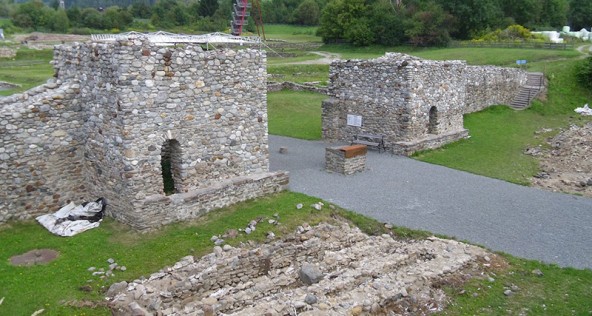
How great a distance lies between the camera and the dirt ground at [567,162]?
17141 millimetres

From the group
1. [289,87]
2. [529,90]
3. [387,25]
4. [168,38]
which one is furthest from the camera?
[387,25]

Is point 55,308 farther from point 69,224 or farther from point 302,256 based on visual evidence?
point 302,256

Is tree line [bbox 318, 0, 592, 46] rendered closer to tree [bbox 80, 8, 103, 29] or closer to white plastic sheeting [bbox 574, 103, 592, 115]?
white plastic sheeting [bbox 574, 103, 592, 115]

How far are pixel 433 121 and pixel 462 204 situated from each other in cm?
780

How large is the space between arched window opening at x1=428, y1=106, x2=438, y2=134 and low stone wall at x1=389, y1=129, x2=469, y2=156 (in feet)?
1.76

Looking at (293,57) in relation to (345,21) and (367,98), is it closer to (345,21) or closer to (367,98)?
(345,21)

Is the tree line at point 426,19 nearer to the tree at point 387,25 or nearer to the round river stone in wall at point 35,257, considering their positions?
the tree at point 387,25

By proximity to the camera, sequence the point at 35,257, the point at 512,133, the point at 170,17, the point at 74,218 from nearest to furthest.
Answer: the point at 35,257 < the point at 74,218 < the point at 512,133 < the point at 170,17

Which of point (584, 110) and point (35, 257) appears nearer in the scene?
point (35, 257)

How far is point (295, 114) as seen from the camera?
96.6 ft

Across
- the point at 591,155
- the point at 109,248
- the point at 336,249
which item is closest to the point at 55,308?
the point at 109,248

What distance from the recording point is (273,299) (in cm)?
950

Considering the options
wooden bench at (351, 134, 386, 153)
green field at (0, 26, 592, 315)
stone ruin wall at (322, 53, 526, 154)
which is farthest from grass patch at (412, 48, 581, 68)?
wooden bench at (351, 134, 386, 153)

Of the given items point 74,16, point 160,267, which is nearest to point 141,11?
point 74,16
